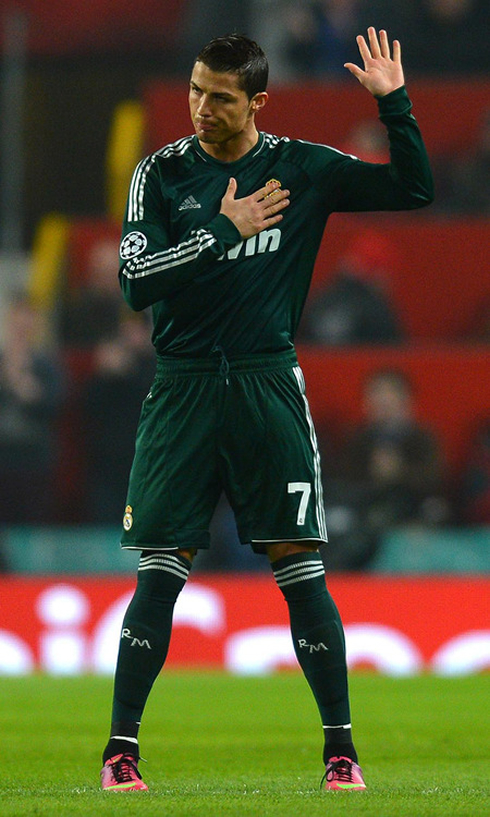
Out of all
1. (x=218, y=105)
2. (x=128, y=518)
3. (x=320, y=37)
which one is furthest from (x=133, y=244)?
(x=320, y=37)

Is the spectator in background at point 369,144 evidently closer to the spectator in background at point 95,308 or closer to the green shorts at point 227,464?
the spectator in background at point 95,308

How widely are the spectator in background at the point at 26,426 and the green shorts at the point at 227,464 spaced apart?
19.9 feet

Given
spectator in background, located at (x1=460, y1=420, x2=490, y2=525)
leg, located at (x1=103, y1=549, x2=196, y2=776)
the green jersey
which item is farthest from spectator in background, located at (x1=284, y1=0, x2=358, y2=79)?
leg, located at (x1=103, y1=549, x2=196, y2=776)

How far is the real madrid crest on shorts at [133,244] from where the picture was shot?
4051 mm

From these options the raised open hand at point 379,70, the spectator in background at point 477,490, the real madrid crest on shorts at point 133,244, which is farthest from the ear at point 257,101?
the spectator in background at point 477,490

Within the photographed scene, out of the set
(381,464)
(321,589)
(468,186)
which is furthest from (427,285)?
(321,589)

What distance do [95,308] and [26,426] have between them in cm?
138

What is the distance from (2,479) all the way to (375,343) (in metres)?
2.91

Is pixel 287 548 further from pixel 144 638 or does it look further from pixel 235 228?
pixel 235 228

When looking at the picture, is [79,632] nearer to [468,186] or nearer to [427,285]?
[427,285]

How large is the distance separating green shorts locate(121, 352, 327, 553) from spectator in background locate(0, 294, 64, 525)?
6080mm

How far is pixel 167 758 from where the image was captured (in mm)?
5000

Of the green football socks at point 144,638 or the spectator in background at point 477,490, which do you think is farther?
the spectator in background at point 477,490

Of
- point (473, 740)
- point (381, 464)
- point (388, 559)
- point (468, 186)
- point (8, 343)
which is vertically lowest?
point (473, 740)
